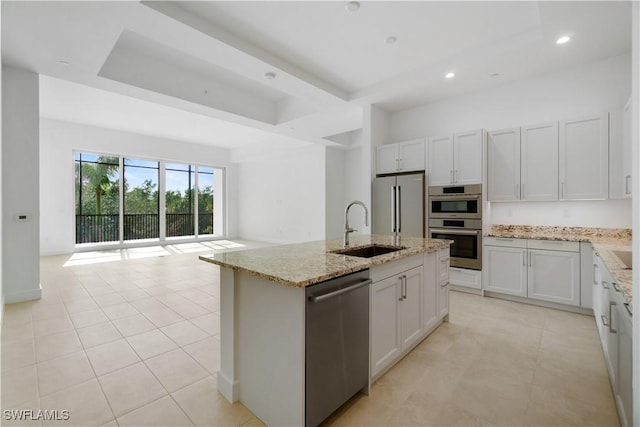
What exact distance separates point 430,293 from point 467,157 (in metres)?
2.29

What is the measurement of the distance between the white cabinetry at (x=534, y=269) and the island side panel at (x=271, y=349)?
335 cm

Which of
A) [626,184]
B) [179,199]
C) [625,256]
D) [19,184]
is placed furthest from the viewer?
[179,199]

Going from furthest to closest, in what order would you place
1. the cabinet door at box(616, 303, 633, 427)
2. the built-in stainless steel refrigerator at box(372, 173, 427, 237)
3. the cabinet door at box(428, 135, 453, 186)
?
the built-in stainless steel refrigerator at box(372, 173, 427, 237), the cabinet door at box(428, 135, 453, 186), the cabinet door at box(616, 303, 633, 427)

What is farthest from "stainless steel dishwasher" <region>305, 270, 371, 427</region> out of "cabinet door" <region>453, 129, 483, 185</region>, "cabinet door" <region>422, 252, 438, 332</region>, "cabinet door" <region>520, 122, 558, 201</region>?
"cabinet door" <region>520, 122, 558, 201</region>

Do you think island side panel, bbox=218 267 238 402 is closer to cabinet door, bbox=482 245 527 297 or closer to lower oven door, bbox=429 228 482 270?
lower oven door, bbox=429 228 482 270

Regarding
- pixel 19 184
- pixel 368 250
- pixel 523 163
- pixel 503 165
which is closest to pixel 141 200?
pixel 19 184

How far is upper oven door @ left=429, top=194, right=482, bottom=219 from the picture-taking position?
3.91m

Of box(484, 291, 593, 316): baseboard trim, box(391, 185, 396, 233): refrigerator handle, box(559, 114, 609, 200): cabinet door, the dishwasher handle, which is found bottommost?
box(484, 291, 593, 316): baseboard trim

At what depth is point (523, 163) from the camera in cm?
380

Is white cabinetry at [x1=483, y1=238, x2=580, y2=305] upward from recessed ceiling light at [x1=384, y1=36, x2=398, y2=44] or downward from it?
downward

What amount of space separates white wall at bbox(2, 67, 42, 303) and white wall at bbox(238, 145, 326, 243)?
223 inches

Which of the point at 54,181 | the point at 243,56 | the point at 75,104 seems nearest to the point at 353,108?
A: the point at 243,56

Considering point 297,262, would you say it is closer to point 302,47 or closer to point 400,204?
point 302,47

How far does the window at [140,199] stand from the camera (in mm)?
7367
